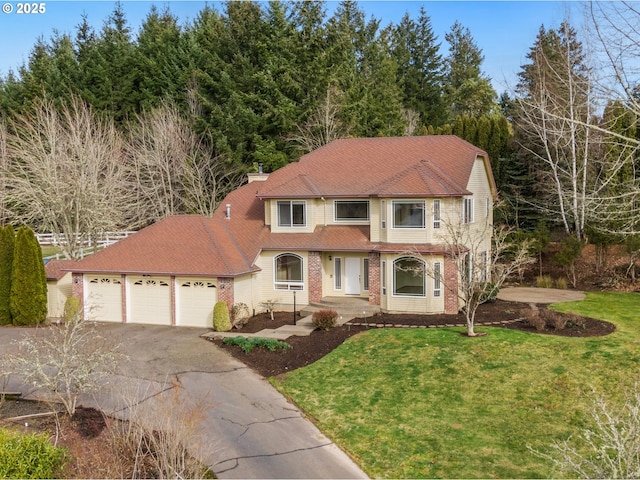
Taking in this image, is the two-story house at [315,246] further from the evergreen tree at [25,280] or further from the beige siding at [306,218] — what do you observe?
the evergreen tree at [25,280]

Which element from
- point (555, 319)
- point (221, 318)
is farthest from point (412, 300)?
point (221, 318)

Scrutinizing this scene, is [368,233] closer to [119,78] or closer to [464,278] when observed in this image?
[464,278]

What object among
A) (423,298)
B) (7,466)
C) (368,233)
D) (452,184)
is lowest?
(7,466)

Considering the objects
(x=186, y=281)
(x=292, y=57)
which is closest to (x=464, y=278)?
(x=186, y=281)

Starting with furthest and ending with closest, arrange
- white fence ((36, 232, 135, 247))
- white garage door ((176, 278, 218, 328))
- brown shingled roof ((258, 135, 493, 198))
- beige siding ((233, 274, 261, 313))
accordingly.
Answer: white fence ((36, 232, 135, 247)), brown shingled roof ((258, 135, 493, 198)), beige siding ((233, 274, 261, 313)), white garage door ((176, 278, 218, 328))

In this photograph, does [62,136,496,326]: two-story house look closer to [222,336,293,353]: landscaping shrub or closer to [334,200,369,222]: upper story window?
[334,200,369,222]: upper story window

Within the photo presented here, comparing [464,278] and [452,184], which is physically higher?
[452,184]

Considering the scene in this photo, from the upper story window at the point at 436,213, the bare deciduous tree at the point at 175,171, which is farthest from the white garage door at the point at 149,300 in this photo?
the bare deciduous tree at the point at 175,171

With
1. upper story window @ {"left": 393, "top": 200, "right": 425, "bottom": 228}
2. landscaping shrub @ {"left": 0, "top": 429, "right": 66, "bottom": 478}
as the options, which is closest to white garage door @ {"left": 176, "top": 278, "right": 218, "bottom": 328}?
upper story window @ {"left": 393, "top": 200, "right": 425, "bottom": 228}
